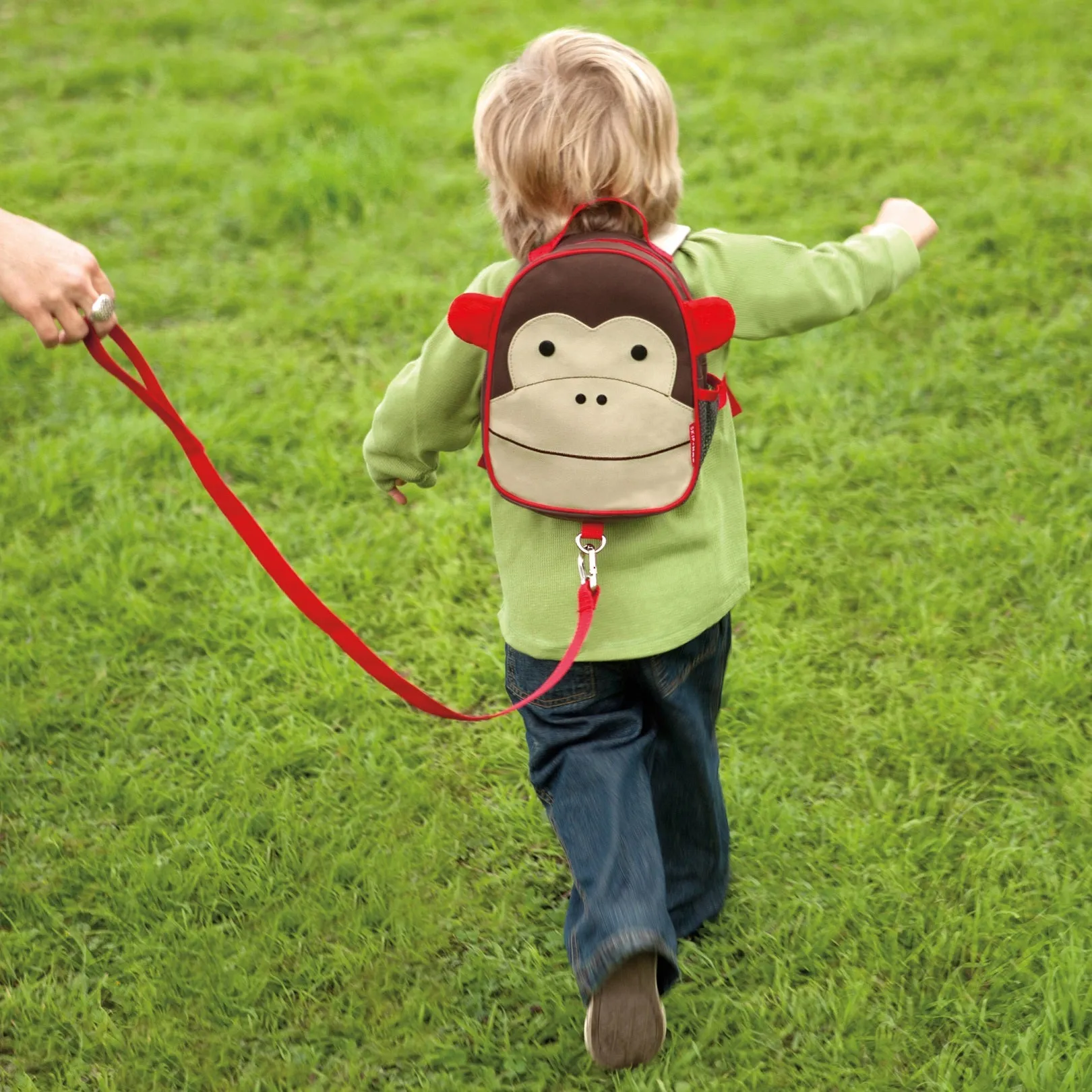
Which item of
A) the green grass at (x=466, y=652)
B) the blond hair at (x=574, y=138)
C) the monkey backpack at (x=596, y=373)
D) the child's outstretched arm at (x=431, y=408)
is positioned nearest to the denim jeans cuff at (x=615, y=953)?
the green grass at (x=466, y=652)

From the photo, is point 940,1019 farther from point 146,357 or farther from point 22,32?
point 22,32

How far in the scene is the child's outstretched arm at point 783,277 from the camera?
6.34ft

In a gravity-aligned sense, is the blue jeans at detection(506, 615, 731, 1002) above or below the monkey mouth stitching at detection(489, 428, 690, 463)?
below

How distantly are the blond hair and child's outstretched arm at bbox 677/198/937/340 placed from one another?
11 cm

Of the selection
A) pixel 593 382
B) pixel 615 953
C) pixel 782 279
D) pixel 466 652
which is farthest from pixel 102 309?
pixel 466 652

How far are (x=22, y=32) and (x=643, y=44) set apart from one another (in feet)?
12.2

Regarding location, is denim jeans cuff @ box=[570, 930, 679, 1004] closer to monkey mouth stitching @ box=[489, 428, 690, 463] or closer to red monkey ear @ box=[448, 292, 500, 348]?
monkey mouth stitching @ box=[489, 428, 690, 463]

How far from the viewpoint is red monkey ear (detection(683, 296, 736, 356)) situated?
1816mm

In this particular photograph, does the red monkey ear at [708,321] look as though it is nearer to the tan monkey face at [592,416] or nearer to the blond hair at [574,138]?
the tan monkey face at [592,416]

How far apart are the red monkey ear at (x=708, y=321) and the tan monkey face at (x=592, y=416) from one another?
4cm

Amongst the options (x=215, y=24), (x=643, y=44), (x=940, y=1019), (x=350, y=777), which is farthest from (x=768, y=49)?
(x=940, y=1019)

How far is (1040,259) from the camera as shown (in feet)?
14.8

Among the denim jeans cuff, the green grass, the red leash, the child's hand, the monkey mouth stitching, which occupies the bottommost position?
the green grass

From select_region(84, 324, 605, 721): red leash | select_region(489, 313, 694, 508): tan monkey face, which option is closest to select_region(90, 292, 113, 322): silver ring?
select_region(84, 324, 605, 721): red leash
